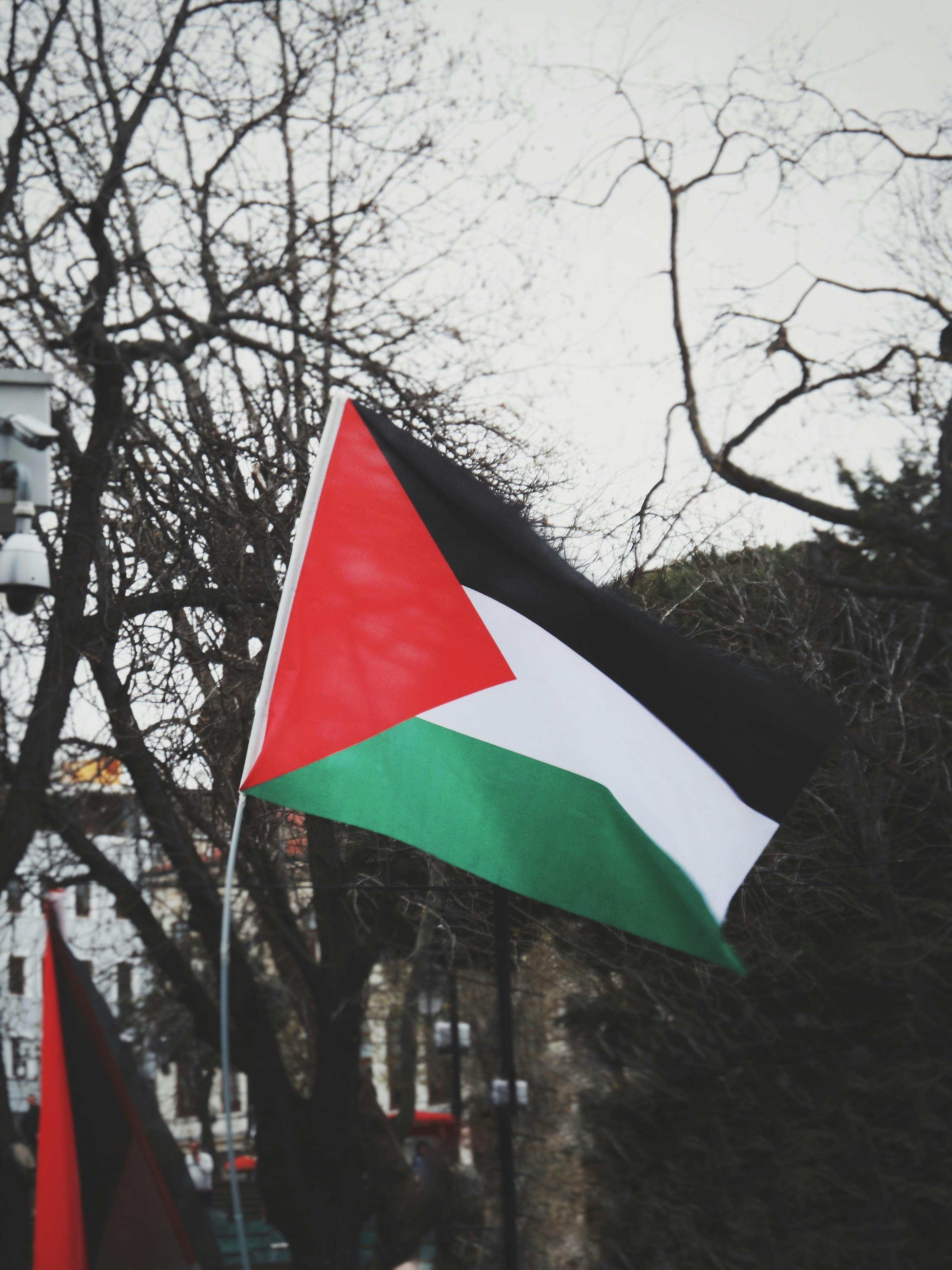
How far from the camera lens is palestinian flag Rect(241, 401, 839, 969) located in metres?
3.26

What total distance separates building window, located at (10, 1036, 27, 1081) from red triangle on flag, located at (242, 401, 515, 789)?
42.6ft

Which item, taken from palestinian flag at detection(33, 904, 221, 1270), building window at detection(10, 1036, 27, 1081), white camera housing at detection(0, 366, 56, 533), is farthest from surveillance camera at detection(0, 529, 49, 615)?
building window at detection(10, 1036, 27, 1081)

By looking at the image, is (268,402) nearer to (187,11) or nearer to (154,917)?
(187,11)

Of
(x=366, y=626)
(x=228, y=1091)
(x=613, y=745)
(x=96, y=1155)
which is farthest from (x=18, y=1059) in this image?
(x=228, y=1091)

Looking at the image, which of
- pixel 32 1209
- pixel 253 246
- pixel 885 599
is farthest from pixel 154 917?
pixel 885 599

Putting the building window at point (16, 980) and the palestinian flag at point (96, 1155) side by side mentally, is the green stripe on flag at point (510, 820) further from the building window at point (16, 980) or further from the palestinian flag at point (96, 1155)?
the building window at point (16, 980)

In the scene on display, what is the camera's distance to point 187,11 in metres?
9.28

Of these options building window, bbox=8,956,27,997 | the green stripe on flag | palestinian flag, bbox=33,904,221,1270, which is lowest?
palestinian flag, bbox=33,904,221,1270

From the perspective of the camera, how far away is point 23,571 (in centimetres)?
586

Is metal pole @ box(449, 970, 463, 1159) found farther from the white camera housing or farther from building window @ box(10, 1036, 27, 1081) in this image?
building window @ box(10, 1036, 27, 1081)

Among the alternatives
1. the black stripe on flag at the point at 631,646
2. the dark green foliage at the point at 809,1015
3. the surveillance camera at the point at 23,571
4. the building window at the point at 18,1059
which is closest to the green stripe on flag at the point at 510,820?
the black stripe on flag at the point at 631,646

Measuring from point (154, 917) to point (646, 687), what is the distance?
23.8 feet

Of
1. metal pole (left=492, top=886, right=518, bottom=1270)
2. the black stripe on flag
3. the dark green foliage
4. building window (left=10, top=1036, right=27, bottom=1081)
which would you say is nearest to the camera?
metal pole (left=492, top=886, right=518, bottom=1270)

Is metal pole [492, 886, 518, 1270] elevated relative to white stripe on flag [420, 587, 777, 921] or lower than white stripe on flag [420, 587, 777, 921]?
lower
